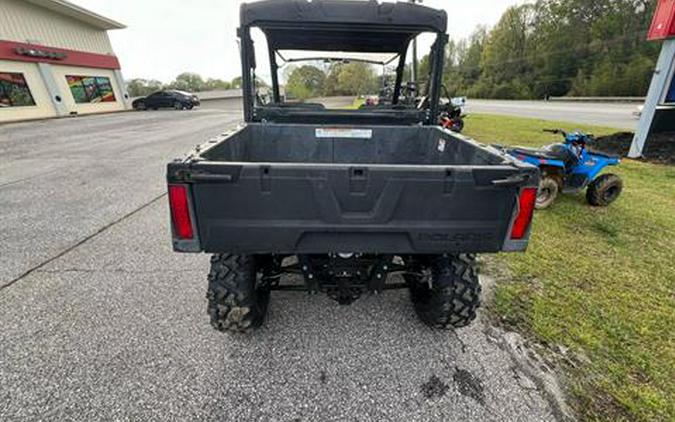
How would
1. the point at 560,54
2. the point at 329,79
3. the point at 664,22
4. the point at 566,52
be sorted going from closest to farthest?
1. the point at 329,79
2. the point at 664,22
3. the point at 566,52
4. the point at 560,54

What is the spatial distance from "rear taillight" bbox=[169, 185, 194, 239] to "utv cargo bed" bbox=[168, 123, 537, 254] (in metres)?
0.01

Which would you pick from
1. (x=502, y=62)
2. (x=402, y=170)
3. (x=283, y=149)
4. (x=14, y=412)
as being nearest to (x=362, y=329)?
(x=402, y=170)

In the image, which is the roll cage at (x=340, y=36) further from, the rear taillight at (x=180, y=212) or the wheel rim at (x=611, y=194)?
the wheel rim at (x=611, y=194)

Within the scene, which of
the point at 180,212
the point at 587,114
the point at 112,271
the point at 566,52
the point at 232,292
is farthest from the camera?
the point at 566,52

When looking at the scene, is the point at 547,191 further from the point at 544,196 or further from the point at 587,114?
the point at 587,114

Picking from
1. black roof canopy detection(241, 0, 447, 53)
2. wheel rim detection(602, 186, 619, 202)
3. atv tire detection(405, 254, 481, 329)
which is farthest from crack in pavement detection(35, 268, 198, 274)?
wheel rim detection(602, 186, 619, 202)

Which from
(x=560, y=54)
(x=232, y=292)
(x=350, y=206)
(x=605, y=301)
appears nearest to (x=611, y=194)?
(x=605, y=301)

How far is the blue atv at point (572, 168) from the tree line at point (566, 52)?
135ft

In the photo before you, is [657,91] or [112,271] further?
[657,91]

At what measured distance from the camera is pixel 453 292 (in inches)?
82.6

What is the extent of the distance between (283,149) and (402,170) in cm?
171

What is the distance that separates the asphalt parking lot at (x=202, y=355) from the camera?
179 cm

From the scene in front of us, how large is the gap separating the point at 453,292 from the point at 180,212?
1718 millimetres

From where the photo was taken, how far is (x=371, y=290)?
6.65 ft
